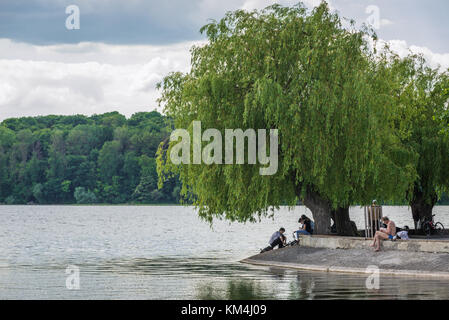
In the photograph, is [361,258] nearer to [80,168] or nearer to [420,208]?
[420,208]

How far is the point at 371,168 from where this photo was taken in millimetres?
29359

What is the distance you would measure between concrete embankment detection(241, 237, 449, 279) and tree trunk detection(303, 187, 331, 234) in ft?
5.28

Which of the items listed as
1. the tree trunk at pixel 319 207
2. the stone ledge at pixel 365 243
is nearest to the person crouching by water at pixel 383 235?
the stone ledge at pixel 365 243

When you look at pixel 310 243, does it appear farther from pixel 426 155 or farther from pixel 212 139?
pixel 426 155

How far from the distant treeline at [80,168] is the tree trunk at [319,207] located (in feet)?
373

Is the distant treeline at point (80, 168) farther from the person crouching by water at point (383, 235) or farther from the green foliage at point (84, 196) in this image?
the person crouching by water at point (383, 235)

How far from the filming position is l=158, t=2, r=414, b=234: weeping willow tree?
94.2 feet

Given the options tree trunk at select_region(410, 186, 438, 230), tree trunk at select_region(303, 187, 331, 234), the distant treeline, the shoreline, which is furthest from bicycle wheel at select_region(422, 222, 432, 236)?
the distant treeline

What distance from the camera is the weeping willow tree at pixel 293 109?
28.7 metres

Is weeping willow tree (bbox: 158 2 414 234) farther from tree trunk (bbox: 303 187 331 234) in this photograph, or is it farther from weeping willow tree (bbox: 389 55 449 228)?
weeping willow tree (bbox: 389 55 449 228)

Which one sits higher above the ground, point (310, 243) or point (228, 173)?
point (228, 173)

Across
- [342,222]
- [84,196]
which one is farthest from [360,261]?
[84,196]
